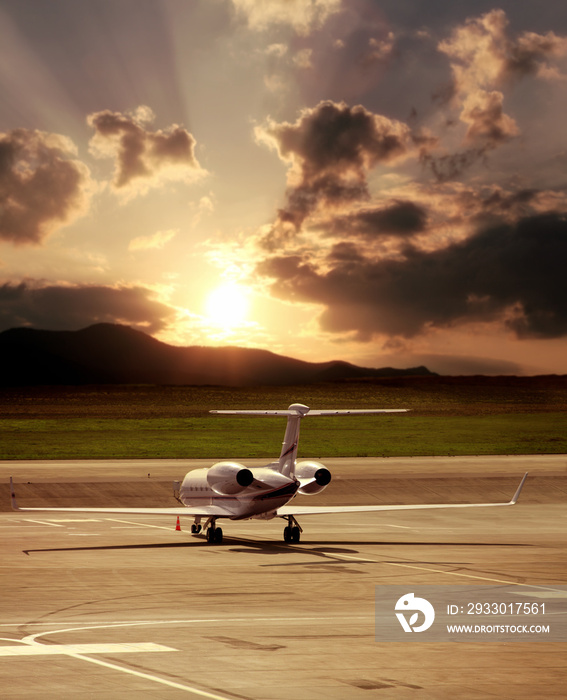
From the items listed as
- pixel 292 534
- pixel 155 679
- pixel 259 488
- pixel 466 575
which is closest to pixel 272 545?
pixel 292 534

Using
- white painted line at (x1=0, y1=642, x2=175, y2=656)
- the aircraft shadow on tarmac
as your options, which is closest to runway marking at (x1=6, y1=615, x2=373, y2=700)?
white painted line at (x1=0, y1=642, x2=175, y2=656)

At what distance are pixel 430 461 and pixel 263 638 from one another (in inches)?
2758

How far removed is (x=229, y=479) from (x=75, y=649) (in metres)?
19.8

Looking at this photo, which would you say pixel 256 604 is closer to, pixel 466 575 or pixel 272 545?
pixel 466 575

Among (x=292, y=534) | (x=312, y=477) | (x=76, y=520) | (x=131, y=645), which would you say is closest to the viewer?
(x=131, y=645)

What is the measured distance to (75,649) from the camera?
20703 mm

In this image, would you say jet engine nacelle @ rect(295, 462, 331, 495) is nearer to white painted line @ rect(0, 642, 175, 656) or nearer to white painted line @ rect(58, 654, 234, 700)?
white painted line @ rect(0, 642, 175, 656)

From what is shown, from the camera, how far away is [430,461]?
298 feet

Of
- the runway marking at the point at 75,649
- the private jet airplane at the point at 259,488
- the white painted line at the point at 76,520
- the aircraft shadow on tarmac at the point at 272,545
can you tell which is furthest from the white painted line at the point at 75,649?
the white painted line at the point at 76,520

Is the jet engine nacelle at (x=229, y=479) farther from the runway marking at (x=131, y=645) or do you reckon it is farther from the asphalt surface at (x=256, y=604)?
the runway marking at (x=131, y=645)

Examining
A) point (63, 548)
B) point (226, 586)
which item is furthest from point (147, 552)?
point (226, 586)

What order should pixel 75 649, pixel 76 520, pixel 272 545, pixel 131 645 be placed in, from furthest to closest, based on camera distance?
1. pixel 76 520
2. pixel 272 545
3. pixel 131 645
4. pixel 75 649

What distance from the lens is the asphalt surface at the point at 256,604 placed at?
58.9ft

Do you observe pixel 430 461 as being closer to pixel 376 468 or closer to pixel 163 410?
pixel 376 468
